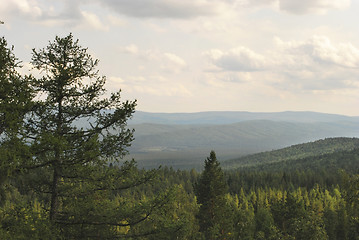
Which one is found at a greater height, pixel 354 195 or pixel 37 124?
pixel 37 124

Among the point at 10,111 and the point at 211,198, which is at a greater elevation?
the point at 10,111

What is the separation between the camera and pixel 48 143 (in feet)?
39.7

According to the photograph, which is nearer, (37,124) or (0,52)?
(0,52)

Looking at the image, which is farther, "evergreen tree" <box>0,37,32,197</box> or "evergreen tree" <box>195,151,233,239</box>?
"evergreen tree" <box>195,151,233,239</box>

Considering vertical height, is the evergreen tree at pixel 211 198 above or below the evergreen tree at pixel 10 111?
below

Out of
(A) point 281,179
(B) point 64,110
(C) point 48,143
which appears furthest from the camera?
(A) point 281,179

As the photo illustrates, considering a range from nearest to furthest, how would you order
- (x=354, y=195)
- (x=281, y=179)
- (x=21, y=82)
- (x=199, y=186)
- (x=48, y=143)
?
(x=48, y=143)
(x=21, y=82)
(x=199, y=186)
(x=354, y=195)
(x=281, y=179)

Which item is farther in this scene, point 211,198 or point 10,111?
point 211,198

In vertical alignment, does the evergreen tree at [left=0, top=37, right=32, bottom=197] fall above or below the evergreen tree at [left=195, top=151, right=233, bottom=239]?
above

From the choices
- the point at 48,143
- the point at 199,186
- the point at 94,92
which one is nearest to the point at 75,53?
the point at 94,92

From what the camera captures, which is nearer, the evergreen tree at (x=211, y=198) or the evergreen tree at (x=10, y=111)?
the evergreen tree at (x=10, y=111)

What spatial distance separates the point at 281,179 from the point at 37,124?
15248 centimetres

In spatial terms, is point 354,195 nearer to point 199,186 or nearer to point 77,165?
point 199,186

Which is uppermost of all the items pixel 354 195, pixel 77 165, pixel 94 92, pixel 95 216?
pixel 94 92
